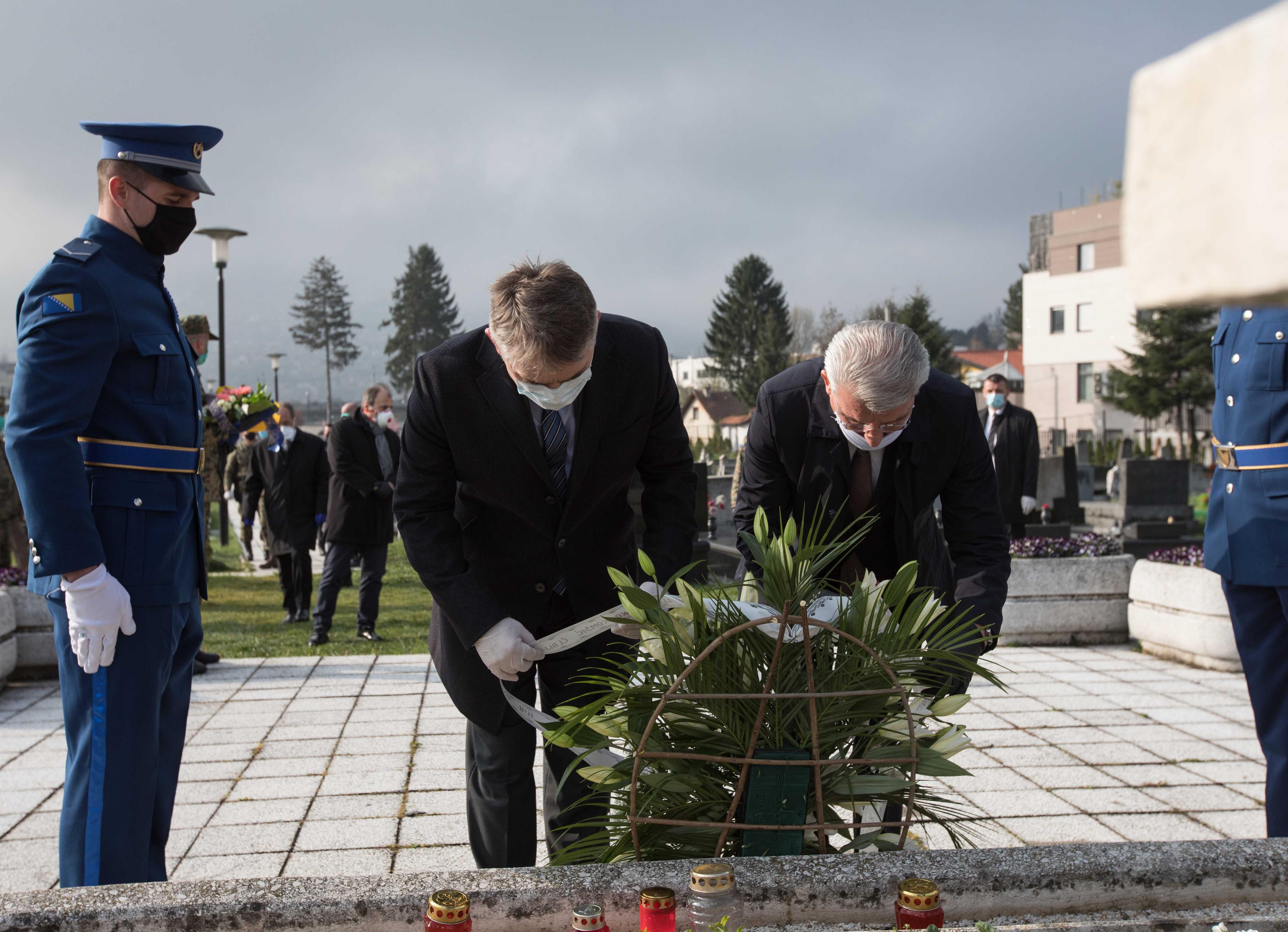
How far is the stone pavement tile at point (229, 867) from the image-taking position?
3.63 metres

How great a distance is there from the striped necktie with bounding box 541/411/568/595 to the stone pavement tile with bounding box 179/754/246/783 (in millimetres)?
2827

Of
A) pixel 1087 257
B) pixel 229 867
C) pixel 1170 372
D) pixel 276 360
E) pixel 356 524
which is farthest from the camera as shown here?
pixel 1087 257

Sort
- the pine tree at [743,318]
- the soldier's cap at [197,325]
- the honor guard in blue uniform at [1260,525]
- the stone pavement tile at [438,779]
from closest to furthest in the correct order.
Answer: the honor guard in blue uniform at [1260,525] → the stone pavement tile at [438,779] → the soldier's cap at [197,325] → the pine tree at [743,318]

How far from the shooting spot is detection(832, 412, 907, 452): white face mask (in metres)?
3.00

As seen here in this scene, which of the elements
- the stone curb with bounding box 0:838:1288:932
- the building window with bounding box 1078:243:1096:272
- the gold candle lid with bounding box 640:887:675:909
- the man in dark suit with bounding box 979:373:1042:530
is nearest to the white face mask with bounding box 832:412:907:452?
the stone curb with bounding box 0:838:1288:932

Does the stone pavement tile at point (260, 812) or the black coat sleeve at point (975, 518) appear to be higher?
the black coat sleeve at point (975, 518)

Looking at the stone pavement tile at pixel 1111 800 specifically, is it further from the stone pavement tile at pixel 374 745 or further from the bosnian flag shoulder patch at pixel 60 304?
the bosnian flag shoulder patch at pixel 60 304

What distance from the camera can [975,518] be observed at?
325cm

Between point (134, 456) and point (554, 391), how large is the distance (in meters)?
1.24

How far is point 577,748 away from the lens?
2186 mm

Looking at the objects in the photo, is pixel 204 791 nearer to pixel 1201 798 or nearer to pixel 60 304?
pixel 60 304

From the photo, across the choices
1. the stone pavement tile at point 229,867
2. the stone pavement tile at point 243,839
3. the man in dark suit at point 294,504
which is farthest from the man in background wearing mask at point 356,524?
the stone pavement tile at point 229,867

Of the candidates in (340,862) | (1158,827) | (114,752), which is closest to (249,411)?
(340,862)

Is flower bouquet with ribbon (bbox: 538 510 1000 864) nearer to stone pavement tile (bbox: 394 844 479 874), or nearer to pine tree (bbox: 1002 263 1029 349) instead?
stone pavement tile (bbox: 394 844 479 874)
